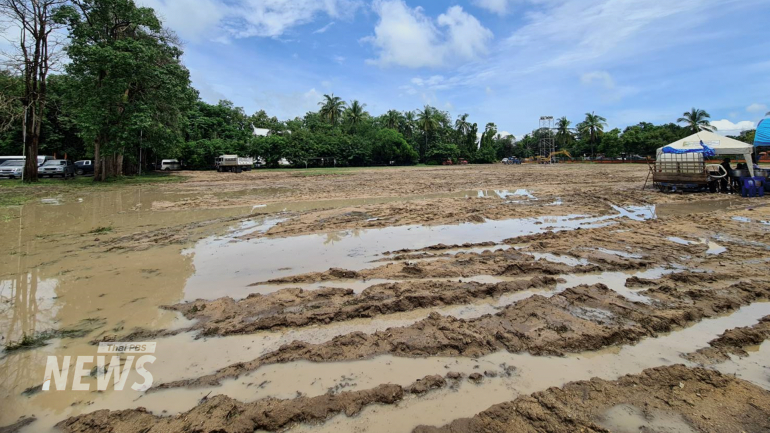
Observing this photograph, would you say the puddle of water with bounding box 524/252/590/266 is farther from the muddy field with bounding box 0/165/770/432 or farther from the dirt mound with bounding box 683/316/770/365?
the dirt mound with bounding box 683/316/770/365

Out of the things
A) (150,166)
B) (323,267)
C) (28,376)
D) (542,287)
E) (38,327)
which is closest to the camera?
(28,376)

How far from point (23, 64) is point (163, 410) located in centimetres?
2832

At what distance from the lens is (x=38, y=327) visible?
3941 millimetres

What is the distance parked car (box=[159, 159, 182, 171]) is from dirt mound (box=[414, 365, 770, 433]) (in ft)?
158

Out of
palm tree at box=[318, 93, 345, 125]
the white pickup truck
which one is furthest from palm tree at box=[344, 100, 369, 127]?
the white pickup truck

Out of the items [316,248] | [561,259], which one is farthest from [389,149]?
[561,259]

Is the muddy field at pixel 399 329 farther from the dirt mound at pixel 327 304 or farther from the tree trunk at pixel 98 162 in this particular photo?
the tree trunk at pixel 98 162

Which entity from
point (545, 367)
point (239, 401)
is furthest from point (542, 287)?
point (239, 401)

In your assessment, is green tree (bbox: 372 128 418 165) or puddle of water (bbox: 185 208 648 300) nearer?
puddle of water (bbox: 185 208 648 300)

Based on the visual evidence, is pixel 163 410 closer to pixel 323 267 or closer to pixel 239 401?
pixel 239 401

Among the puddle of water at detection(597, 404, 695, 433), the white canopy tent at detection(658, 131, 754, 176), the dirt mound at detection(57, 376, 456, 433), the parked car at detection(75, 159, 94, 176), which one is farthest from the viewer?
the parked car at detection(75, 159, 94, 176)

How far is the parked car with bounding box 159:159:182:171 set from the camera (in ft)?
138

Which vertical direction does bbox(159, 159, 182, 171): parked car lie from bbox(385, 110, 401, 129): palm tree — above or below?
below

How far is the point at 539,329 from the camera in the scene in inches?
146
